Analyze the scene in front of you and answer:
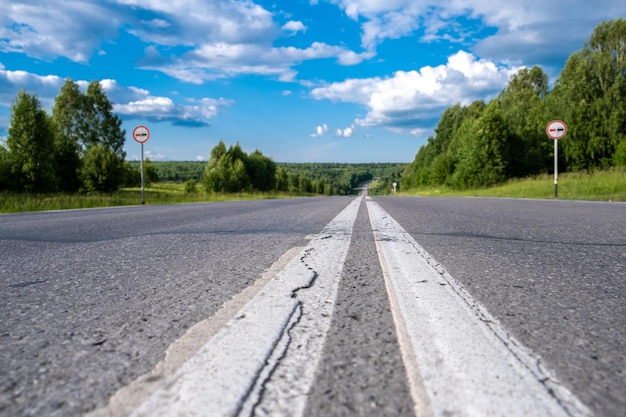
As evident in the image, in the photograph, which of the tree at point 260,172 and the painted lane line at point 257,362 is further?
the tree at point 260,172

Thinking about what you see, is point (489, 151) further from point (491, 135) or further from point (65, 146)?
point (65, 146)

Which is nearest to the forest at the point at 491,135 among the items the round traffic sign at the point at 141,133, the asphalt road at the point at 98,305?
the round traffic sign at the point at 141,133

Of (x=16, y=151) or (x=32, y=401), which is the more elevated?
(x=16, y=151)

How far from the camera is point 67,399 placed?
0.99 m

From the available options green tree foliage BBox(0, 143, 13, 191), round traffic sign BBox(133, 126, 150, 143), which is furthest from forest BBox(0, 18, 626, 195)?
round traffic sign BBox(133, 126, 150, 143)

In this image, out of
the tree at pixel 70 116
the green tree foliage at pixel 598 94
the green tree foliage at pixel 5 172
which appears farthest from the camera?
the tree at pixel 70 116

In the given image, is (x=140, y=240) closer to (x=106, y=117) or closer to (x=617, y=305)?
(x=617, y=305)

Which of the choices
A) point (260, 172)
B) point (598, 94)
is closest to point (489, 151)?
point (598, 94)

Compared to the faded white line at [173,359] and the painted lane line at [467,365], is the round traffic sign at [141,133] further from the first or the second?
the painted lane line at [467,365]

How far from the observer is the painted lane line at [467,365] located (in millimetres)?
934

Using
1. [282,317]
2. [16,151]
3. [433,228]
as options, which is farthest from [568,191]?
[16,151]

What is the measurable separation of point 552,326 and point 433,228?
12.4 ft

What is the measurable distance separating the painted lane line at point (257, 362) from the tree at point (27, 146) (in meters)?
31.7

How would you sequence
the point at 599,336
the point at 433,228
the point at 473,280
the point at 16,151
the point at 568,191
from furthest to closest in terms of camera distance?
the point at 16,151 → the point at 568,191 → the point at 433,228 → the point at 473,280 → the point at 599,336
